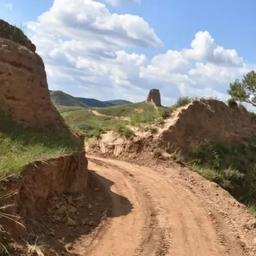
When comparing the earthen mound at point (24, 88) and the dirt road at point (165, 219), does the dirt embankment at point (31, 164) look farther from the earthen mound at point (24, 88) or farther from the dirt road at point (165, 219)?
the dirt road at point (165, 219)

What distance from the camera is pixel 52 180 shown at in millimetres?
11547

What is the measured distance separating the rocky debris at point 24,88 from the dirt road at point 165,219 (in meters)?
2.83

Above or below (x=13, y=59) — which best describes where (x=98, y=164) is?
below

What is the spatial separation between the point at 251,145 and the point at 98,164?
384 inches

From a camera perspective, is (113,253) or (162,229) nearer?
(113,253)

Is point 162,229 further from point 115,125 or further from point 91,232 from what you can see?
point 115,125

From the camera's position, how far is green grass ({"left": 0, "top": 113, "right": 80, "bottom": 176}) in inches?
392

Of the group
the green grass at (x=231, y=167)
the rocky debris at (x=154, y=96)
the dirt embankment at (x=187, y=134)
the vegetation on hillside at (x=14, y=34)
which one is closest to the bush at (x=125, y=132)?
the dirt embankment at (x=187, y=134)

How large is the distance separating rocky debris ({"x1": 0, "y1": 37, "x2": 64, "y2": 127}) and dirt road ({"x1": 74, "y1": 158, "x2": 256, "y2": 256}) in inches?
111

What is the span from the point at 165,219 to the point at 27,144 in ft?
13.3

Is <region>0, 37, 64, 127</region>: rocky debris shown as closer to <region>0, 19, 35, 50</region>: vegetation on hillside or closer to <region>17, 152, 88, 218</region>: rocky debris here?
<region>0, 19, 35, 50</region>: vegetation on hillside

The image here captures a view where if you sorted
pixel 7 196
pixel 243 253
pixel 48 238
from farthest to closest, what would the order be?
pixel 243 253
pixel 48 238
pixel 7 196

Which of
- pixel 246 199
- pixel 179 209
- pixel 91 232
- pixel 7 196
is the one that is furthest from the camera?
pixel 246 199

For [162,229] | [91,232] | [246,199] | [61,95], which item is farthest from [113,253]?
[61,95]
